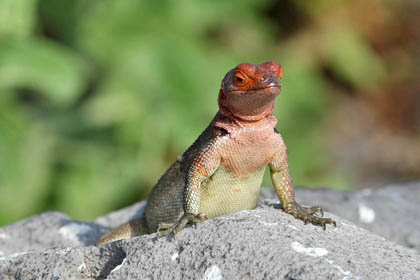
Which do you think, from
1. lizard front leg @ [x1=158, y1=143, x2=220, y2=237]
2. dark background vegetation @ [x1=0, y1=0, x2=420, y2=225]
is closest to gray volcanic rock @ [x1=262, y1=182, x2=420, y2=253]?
lizard front leg @ [x1=158, y1=143, x2=220, y2=237]

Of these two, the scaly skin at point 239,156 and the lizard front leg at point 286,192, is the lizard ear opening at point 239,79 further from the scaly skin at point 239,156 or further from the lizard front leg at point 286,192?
the lizard front leg at point 286,192

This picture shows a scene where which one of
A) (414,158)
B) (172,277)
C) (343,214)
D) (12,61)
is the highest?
(12,61)

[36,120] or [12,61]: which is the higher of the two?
[12,61]

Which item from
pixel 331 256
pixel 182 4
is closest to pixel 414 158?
pixel 182 4

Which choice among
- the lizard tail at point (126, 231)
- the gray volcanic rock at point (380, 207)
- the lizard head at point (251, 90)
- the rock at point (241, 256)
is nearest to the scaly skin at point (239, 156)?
the lizard head at point (251, 90)

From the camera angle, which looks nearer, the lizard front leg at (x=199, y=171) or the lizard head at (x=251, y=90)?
Answer: the lizard head at (x=251, y=90)

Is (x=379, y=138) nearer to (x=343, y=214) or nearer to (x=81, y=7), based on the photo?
(x=81, y=7)
